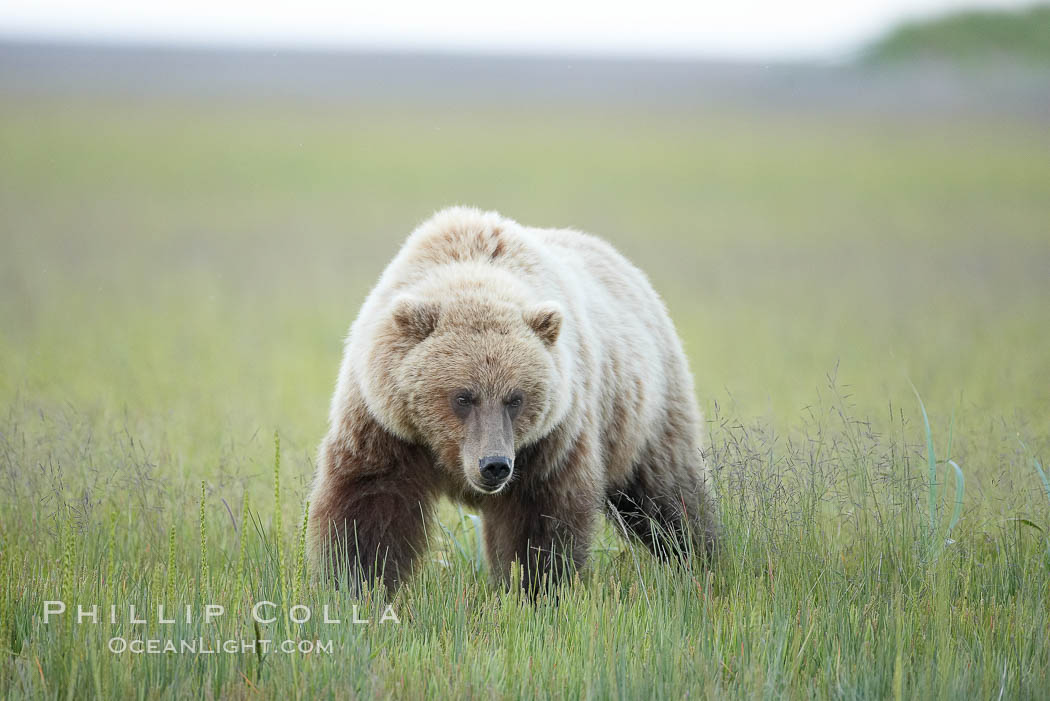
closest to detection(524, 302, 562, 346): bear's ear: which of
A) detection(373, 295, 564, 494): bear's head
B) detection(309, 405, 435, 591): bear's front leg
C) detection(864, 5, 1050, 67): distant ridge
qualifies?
detection(373, 295, 564, 494): bear's head

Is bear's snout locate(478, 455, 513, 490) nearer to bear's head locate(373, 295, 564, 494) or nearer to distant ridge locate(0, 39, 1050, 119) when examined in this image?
bear's head locate(373, 295, 564, 494)

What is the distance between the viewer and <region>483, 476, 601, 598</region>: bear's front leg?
514cm

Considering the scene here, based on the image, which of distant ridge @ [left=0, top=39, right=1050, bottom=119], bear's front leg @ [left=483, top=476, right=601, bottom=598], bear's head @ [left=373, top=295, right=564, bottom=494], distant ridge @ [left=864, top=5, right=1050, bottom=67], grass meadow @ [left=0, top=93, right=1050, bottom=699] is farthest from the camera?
Result: distant ridge @ [left=864, top=5, right=1050, bottom=67]

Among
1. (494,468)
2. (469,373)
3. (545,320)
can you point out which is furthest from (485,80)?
(494,468)

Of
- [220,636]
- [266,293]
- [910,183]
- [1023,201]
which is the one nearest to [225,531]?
[220,636]

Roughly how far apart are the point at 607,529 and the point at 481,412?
1635 millimetres

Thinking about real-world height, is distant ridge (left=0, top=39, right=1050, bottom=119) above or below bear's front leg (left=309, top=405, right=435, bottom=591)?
above

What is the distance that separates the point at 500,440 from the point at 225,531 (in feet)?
5.92

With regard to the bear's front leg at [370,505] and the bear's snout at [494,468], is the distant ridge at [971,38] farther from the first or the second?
the bear's snout at [494,468]

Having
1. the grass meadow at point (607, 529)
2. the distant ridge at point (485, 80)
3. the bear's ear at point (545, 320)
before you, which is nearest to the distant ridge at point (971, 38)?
the distant ridge at point (485, 80)

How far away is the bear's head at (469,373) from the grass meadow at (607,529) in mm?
715

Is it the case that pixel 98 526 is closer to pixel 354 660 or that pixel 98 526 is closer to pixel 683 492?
pixel 354 660

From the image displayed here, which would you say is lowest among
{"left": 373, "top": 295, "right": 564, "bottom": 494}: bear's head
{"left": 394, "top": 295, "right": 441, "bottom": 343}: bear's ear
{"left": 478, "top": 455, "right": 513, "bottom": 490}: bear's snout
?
{"left": 478, "top": 455, "right": 513, "bottom": 490}: bear's snout

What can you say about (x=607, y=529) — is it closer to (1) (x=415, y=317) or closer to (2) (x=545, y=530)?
(2) (x=545, y=530)
